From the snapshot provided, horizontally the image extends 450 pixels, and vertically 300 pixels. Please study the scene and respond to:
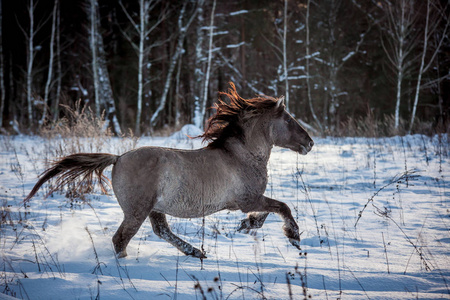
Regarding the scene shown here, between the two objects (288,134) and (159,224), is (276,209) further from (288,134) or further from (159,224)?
(159,224)

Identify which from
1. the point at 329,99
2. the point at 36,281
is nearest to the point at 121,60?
the point at 329,99

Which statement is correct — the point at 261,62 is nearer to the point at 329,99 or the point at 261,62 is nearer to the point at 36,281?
the point at 329,99

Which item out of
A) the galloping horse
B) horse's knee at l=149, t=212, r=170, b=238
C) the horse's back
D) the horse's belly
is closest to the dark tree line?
the galloping horse

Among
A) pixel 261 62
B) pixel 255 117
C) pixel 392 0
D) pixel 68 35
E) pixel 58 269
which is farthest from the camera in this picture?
pixel 261 62

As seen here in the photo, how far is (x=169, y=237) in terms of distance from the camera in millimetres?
3785

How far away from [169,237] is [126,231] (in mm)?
548

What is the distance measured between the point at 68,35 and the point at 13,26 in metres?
4.43

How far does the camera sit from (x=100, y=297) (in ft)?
8.43

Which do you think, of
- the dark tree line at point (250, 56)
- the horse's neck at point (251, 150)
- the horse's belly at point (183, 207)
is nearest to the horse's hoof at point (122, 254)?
the horse's belly at point (183, 207)

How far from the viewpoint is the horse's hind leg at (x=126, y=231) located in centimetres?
342

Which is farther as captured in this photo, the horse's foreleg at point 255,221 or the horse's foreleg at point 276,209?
the horse's foreleg at point 255,221

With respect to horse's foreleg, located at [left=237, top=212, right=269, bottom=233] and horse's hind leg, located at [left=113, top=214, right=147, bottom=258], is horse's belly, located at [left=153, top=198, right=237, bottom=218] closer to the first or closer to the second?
horse's hind leg, located at [left=113, top=214, right=147, bottom=258]

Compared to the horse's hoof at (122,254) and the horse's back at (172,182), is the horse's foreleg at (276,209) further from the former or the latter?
the horse's hoof at (122,254)

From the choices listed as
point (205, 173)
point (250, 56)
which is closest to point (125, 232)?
point (205, 173)
